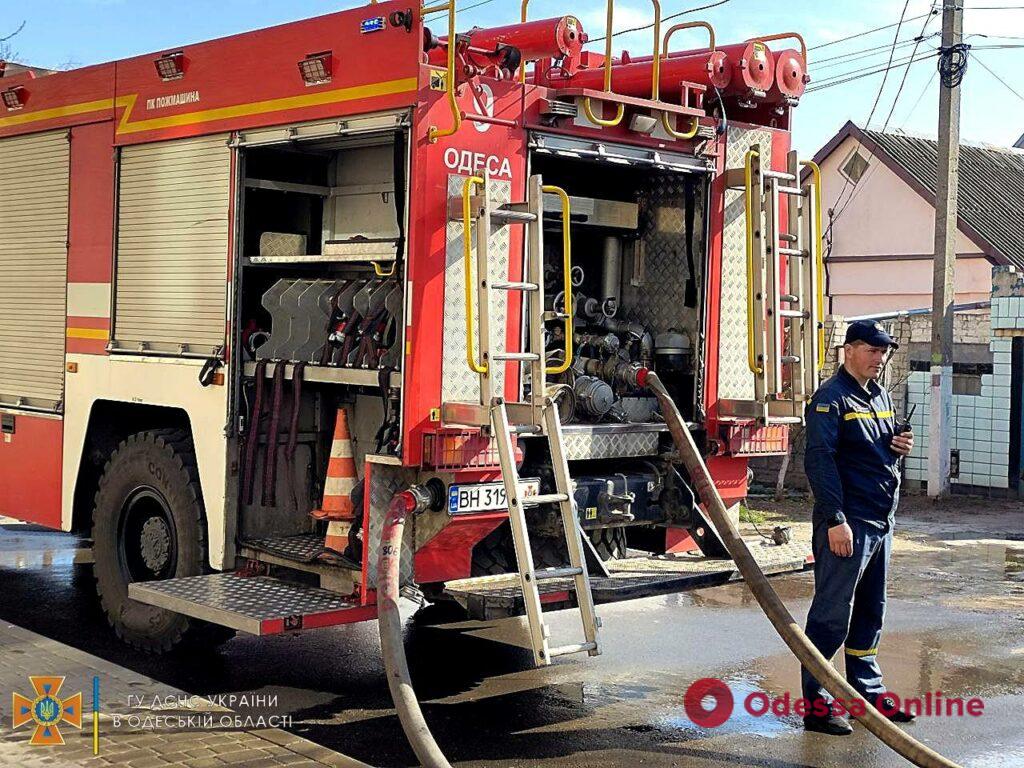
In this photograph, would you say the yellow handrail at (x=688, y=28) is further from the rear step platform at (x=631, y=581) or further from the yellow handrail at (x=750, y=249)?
the rear step platform at (x=631, y=581)

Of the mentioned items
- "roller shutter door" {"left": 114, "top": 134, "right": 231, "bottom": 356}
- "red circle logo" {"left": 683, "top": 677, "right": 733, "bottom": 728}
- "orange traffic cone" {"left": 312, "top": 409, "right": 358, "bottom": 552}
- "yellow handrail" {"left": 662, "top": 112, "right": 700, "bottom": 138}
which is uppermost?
"yellow handrail" {"left": 662, "top": 112, "right": 700, "bottom": 138}

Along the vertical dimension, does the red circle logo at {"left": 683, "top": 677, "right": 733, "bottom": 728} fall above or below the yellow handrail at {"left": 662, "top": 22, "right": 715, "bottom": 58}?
below

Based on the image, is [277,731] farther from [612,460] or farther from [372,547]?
[612,460]

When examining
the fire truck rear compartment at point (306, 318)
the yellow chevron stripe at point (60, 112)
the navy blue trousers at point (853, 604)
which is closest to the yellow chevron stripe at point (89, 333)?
the fire truck rear compartment at point (306, 318)

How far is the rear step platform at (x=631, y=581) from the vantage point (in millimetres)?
6148

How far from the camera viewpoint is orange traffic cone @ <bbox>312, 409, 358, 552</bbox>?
6.74m

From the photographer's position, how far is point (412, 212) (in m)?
6.12

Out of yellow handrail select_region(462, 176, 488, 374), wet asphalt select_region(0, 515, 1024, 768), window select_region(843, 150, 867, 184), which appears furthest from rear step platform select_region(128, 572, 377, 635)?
window select_region(843, 150, 867, 184)

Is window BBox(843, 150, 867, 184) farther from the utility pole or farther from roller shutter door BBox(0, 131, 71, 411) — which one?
roller shutter door BBox(0, 131, 71, 411)

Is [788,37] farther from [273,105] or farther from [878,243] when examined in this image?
[878,243]

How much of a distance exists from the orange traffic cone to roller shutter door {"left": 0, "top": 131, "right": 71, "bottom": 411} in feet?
7.57

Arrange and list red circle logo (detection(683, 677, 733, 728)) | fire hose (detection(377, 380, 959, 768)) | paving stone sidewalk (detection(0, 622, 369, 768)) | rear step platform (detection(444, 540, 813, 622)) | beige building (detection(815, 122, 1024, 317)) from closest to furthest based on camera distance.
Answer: fire hose (detection(377, 380, 959, 768)) → paving stone sidewalk (detection(0, 622, 369, 768)) → rear step platform (detection(444, 540, 813, 622)) → red circle logo (detection(683, 677, 733, 728)) → beige building (detection(815, 122, 1024, 317))

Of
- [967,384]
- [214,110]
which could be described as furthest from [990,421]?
[214,110]

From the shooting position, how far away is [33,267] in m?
8.65
